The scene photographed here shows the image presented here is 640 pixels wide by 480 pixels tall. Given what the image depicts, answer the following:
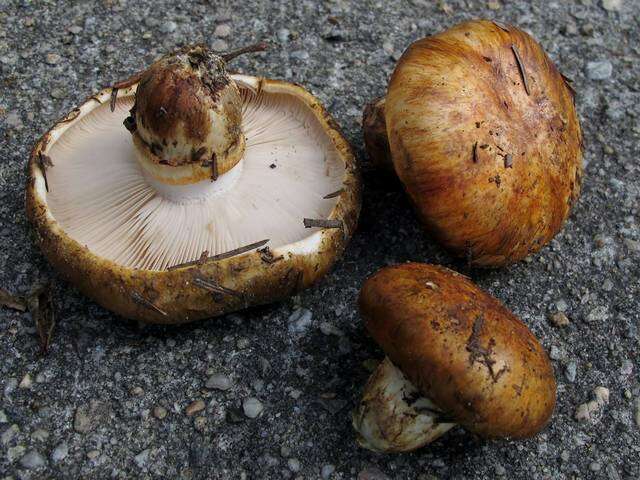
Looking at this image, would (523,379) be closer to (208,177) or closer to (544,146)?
(544,146)

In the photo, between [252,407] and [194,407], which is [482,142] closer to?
[252,407]

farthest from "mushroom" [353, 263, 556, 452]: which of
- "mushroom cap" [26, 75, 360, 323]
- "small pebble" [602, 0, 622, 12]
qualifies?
"small pebble" [602, 0, 622, 12]

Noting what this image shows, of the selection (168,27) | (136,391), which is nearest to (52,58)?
(168,27)

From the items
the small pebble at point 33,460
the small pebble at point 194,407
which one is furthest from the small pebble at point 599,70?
the small pebble at point 33,460

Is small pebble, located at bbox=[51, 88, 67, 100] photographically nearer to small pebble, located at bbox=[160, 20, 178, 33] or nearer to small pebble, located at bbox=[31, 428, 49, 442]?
small pebble, located at bbox=[160, 20, 178, 33]

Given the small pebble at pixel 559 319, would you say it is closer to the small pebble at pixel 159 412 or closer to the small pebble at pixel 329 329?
the small pebble at pixel 329 329

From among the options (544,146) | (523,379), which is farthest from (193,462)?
(544,146)
